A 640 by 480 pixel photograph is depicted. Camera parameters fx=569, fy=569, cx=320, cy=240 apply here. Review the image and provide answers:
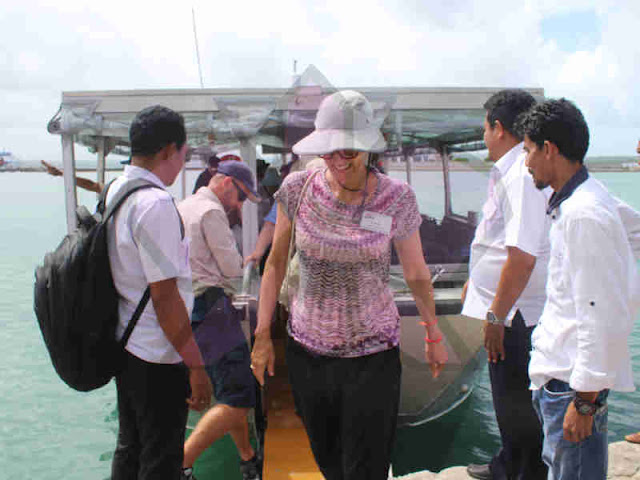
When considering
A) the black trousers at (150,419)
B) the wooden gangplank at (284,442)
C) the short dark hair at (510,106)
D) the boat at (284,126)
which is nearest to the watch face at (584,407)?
the short dark hair at (510,106)

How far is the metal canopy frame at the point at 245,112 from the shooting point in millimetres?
3549

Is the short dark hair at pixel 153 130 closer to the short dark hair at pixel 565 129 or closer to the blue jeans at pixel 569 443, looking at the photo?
the short dark hair at pixel 565 129

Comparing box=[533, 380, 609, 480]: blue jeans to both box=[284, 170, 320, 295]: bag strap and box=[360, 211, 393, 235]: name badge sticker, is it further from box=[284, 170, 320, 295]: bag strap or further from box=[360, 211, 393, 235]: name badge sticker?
box=[284, 170, 320, 295]: bag strap

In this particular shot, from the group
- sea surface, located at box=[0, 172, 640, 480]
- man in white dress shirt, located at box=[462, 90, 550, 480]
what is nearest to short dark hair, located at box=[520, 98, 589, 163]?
man in white dress shirt, located at box=[462, 90, 550, 480]

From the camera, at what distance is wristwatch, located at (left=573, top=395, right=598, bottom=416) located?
161cm

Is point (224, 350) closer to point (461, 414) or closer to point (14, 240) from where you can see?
point (461, 414)

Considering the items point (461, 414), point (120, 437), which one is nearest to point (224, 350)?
point (120, 437)

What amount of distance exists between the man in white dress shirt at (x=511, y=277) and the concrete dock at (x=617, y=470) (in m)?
0.73

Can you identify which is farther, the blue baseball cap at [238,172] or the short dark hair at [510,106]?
the blue baseball cap at [238,172]

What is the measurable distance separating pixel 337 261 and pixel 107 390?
5.28 m

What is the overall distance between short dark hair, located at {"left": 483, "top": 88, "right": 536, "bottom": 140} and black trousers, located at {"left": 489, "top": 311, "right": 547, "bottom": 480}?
33.3 inches

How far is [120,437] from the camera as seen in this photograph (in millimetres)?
2238

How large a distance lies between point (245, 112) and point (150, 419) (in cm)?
209

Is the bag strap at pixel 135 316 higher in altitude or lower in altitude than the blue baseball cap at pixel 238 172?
lower
